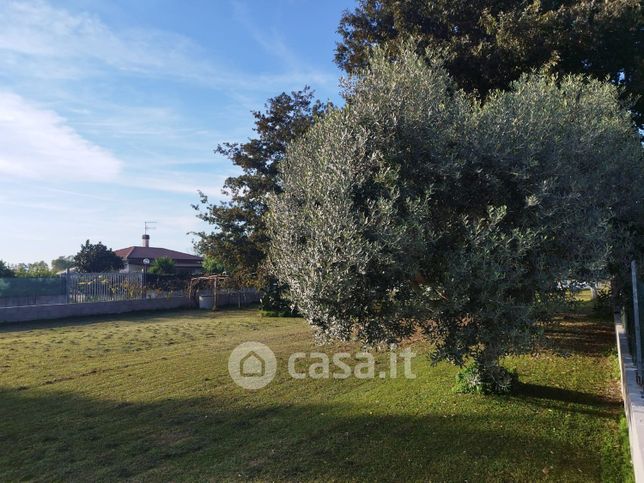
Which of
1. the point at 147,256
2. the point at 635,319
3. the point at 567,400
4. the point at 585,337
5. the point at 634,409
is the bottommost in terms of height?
the point at 567,400

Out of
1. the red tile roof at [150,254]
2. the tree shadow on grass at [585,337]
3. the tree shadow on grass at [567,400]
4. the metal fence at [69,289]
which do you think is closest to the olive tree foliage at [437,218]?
the tree shadow on grass at [567,400]

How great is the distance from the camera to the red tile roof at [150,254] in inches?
2167

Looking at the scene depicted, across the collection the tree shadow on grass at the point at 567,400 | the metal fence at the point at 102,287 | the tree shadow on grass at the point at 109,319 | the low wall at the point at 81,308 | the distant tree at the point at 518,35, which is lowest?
the tree shadow on grass at the point at 567,400

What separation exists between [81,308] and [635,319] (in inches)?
917

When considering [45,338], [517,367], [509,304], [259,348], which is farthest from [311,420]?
[45,338]

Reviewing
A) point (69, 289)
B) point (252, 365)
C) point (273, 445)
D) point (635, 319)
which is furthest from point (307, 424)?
point (69, 289)

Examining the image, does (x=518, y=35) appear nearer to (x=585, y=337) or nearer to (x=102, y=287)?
(x=585, y=337)

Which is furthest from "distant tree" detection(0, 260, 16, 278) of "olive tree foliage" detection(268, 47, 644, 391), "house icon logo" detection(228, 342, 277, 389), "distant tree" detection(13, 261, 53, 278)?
"olive tree foliage" detection(268, 47, 644, 391)

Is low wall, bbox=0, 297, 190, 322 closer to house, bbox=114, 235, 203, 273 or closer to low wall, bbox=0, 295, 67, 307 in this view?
low wall, bbox=0, 295, 67, 307

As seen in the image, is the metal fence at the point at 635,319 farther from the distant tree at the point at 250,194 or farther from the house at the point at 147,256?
the house at the point at 147,256

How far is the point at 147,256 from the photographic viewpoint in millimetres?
55625

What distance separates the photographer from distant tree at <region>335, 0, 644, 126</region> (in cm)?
1112

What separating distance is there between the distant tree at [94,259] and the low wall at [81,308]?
24976 millimetres

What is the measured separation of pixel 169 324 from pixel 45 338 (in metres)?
5.20
